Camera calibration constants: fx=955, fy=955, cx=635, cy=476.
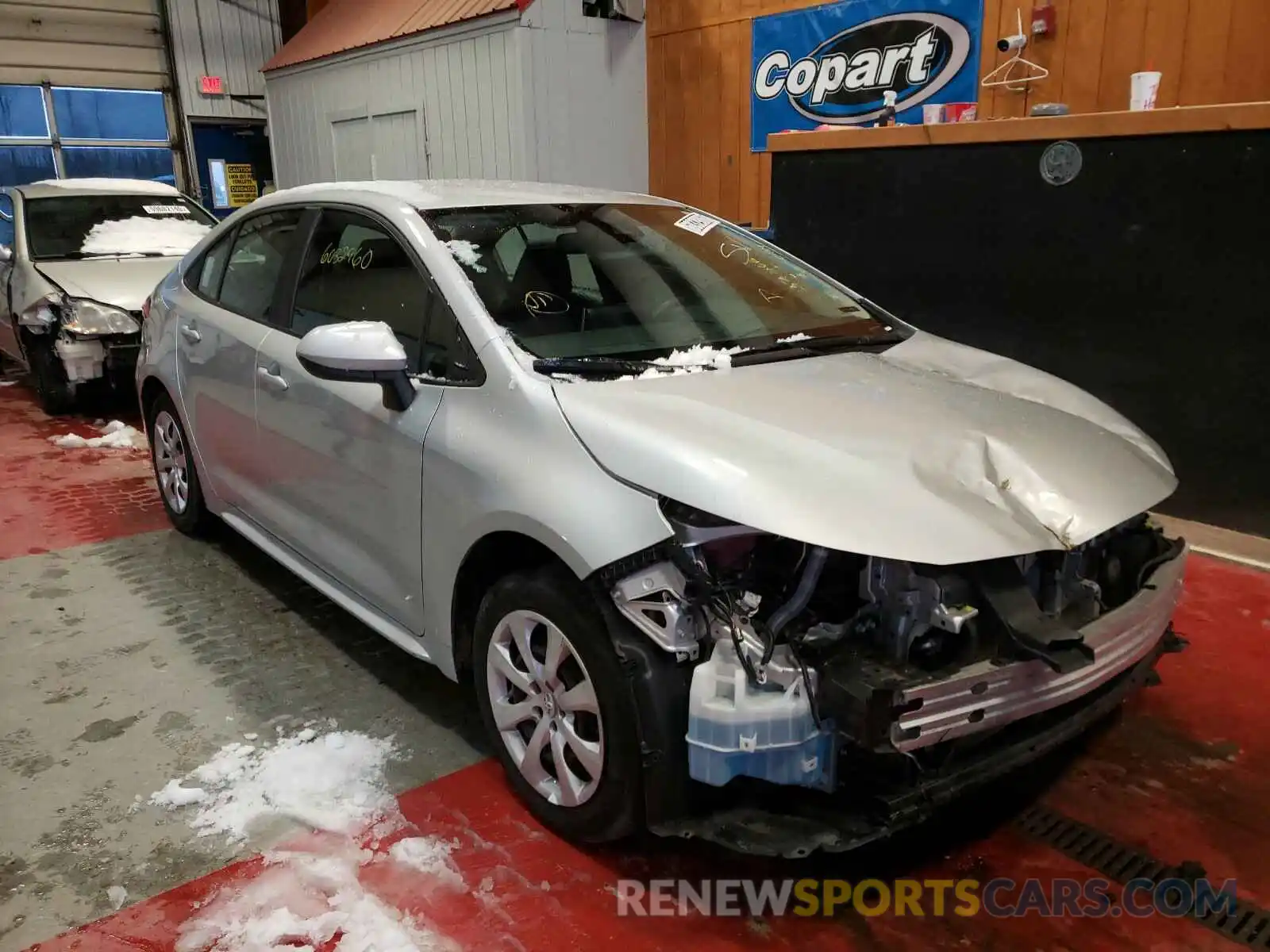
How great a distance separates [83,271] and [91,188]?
112cm

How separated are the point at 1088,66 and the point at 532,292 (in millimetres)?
3845

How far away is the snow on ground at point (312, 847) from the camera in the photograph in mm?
2043

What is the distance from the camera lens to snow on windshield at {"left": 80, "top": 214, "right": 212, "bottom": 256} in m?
6.91

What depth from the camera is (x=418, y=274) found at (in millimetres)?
2617

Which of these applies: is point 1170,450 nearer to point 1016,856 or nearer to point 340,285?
point 1016,856

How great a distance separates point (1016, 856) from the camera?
2275mm

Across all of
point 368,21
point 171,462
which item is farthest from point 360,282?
point 368,21

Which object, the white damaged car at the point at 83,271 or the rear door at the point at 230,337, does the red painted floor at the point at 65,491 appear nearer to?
the white damaged car at the point at 83,271

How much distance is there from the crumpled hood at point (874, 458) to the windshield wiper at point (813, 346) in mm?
80

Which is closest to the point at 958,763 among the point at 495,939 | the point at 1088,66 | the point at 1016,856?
the point at 1016,856

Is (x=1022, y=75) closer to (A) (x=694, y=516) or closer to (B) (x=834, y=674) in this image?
(A) (x=694, y=516)

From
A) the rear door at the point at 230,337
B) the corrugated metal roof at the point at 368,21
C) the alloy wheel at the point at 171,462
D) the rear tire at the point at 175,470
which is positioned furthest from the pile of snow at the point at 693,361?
the corrugated metal roof at the point at 368,21

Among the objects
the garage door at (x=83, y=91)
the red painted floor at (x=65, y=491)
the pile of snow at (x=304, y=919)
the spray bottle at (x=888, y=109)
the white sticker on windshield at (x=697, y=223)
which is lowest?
the pile of snow at (x=304, y=919)

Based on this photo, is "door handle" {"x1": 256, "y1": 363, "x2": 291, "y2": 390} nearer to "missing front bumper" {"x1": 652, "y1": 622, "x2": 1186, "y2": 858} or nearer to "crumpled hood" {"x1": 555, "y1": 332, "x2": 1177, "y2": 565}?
"crumpled hood" {"x1": 555, "y1": 332, "x2": 1177, "y2": 565}
